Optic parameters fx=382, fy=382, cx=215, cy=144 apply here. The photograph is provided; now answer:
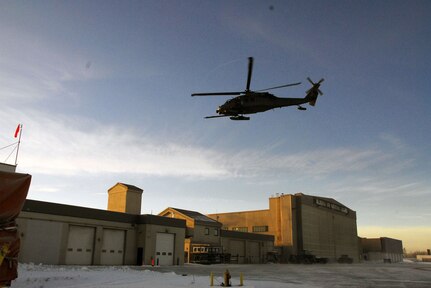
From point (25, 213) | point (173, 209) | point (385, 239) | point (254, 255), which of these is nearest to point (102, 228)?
point (25, 213)

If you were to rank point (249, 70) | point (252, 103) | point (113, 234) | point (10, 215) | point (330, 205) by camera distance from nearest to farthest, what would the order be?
point (10, 215), point (249, 70), point (252, 103), point (113, 234), point (330, 205)

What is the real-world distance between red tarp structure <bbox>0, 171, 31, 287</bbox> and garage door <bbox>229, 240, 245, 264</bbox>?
54929 mm

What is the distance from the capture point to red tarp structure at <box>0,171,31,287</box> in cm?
880

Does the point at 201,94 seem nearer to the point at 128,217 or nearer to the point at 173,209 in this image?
the point at 128,217

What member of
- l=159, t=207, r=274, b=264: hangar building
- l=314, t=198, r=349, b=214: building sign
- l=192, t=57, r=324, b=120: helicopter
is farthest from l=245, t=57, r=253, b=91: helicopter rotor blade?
l=314, t=198, r=349, b=214: building sign

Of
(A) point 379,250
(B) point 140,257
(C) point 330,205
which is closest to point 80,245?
(B) point 140,257

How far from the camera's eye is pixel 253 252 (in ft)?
222

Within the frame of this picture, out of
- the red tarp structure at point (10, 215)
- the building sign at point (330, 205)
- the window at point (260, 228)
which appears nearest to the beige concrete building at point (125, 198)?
the window at point (260, 228)

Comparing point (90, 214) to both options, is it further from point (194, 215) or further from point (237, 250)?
point (237, 250)

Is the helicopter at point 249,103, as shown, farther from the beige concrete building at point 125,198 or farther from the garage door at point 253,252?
the garage door at point 253,252

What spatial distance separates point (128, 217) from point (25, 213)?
481 inches

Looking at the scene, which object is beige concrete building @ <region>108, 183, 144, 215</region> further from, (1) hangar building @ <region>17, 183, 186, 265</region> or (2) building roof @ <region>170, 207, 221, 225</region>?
(2) building roof @ <region>170, 207, 221, 225</region>

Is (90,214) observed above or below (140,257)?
above

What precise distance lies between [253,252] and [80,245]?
3708 cm
